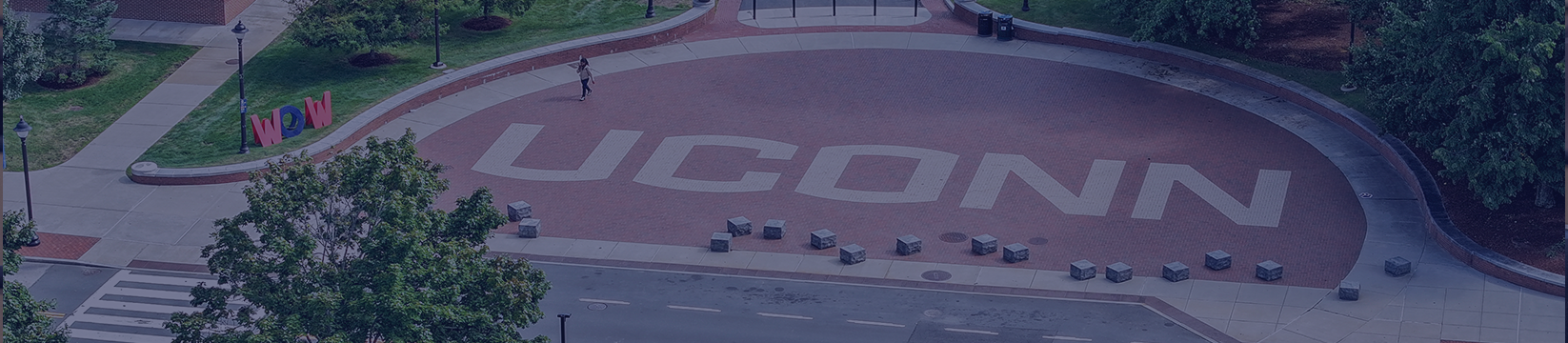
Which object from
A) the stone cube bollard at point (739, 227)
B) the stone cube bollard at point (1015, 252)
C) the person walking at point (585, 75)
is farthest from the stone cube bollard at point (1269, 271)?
the person walking at point (585, 75)

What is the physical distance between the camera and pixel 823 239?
4016 centimetres

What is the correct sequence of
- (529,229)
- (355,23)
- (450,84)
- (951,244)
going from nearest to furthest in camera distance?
1. (951,244)
2. (529,229)
3. (450,84)
4. (355,23)

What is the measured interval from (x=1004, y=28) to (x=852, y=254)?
20.4 m

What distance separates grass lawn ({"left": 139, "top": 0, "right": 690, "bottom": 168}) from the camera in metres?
47.6

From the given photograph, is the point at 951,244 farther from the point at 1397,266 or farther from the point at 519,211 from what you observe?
the point at 519,211

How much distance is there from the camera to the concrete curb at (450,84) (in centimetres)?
4528

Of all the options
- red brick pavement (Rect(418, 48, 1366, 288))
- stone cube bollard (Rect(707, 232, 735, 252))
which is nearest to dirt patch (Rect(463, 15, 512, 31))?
red brick pavement (Rect(418, 48, 1366, 288))

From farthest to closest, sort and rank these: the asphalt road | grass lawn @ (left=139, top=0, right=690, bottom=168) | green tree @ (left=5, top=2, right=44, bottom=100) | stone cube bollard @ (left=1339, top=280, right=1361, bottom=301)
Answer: green tree @ (left=5, top=2, right=44, bottom=100) → grass lawn @ (left=139, top=0, right=690, bottom=168) → stone cube bollard @ (left=1339, top=280, right=1361, bottom=301) → the asphalt road

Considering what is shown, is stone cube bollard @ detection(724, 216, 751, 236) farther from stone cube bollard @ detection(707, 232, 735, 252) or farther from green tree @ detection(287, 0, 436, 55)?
green tree @ detection(287, 0, 436, 55)

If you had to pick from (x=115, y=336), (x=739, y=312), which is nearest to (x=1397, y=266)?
(x=739, y=312)

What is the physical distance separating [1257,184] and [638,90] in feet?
63.7

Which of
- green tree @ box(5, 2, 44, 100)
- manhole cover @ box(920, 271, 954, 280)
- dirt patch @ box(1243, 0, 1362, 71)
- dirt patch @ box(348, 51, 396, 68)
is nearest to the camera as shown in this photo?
manhole cover @ box(920, 271, 954, 280)

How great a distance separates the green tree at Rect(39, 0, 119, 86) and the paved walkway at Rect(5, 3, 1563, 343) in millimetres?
2626

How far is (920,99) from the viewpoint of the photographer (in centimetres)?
5172
